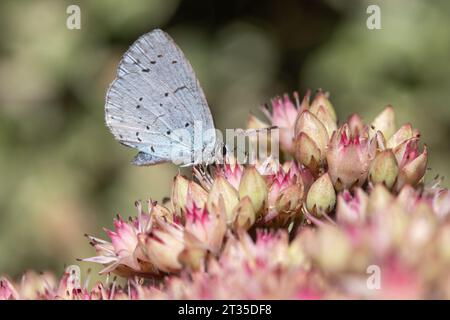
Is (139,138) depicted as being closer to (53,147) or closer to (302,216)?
(302,216)

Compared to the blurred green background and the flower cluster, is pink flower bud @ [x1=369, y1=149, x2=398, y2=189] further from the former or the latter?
the blurred green background

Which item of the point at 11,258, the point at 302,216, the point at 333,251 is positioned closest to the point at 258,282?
the point at 333,251

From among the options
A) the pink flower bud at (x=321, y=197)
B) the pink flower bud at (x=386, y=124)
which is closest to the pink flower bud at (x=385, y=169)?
the pink flower bud at (x=321, y=197)

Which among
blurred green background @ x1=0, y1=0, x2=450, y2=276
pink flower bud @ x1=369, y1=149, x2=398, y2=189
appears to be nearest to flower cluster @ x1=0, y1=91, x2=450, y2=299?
pink flower bud @ x1=369, y1=149, x2=398, y2=189

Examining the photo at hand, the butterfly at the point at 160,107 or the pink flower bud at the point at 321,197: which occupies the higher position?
the butterfly at the point at 160,107

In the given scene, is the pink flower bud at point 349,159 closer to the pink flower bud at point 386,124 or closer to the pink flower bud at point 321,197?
the pink flower bud at point 321,197

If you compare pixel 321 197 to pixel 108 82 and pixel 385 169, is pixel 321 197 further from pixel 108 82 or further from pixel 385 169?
pixel 108 82

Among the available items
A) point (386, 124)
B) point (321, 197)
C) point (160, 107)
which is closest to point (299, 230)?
point (321, 197)
